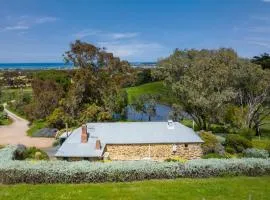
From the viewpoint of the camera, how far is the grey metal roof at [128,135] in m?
30.4

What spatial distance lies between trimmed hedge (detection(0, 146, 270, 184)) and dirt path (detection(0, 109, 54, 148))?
62.1 ft

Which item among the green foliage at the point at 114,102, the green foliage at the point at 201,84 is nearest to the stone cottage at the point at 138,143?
the green foliage at the point at 201,84

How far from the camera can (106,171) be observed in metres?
23.1

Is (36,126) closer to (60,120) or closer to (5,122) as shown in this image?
(60,120)

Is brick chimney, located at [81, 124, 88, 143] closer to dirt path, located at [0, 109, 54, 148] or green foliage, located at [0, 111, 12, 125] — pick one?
dirt path, located at [0, 109, 54, 148]

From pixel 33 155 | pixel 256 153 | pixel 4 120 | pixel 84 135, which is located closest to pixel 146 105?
pixel 4 120

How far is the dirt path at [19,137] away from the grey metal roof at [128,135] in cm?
1170

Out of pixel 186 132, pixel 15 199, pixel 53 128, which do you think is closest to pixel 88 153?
pixel 186 132

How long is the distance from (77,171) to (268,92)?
32.2m

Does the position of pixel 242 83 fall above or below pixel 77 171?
above

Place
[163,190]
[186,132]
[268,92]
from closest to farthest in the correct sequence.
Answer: [163,190] → [186,132] → [268,92]

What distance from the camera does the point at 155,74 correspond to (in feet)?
171

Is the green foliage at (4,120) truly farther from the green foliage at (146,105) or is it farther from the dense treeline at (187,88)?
the green foliage at (146,105)

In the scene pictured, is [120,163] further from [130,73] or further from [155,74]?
[130,73]
